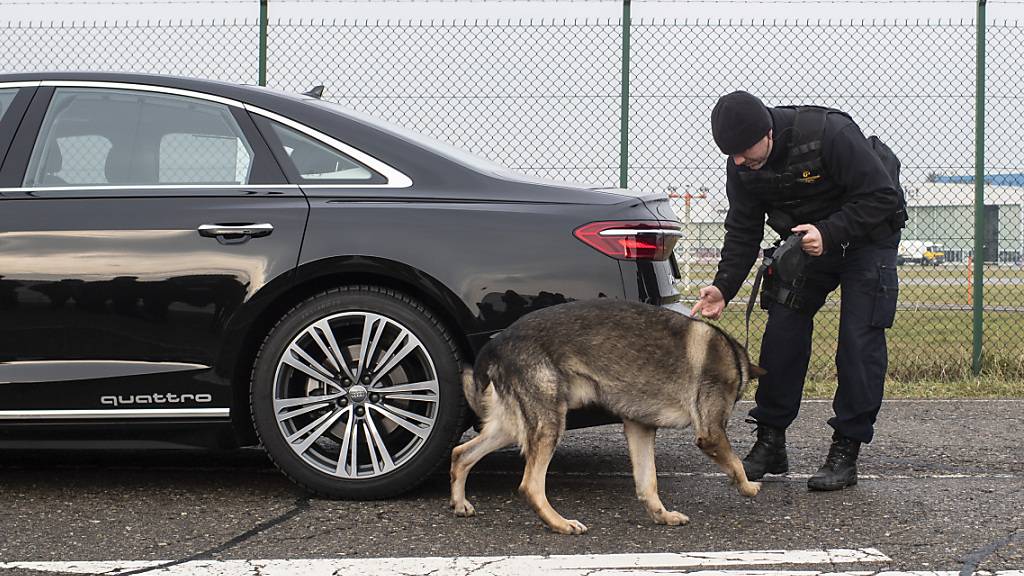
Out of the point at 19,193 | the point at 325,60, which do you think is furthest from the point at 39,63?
the point at 19,193

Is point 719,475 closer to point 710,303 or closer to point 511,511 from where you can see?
point 710,303

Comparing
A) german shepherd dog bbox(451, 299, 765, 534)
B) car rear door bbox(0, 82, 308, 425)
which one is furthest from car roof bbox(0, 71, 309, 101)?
german shepherd dog bbox(451, 299, 765, 534)

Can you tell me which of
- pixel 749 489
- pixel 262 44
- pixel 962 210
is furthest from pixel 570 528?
pixel 962 210

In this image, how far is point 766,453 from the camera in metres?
4.77

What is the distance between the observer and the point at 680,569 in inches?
130

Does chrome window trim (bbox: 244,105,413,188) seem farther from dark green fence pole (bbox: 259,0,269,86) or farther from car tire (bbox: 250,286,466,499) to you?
dark green fence pole (bbox: 259,0,269,86)

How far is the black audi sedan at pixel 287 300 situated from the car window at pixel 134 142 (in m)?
0.05

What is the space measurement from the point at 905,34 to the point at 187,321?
19.1 feet

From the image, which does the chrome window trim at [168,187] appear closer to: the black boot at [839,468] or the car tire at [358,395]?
the car tire at [358,395]

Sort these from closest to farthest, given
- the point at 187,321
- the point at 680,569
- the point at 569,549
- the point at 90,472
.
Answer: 1. the point at 680,569
2. the point at 569,549
3. the point at 187,321
4. the point at 90,472

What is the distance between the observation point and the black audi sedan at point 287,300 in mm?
4102

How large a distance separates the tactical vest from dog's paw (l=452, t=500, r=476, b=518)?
1759 millimetres

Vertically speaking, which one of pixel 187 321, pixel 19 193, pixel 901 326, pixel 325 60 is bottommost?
pixel 901 326

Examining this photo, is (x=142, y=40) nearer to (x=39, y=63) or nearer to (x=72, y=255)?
(x=39, y=63)
